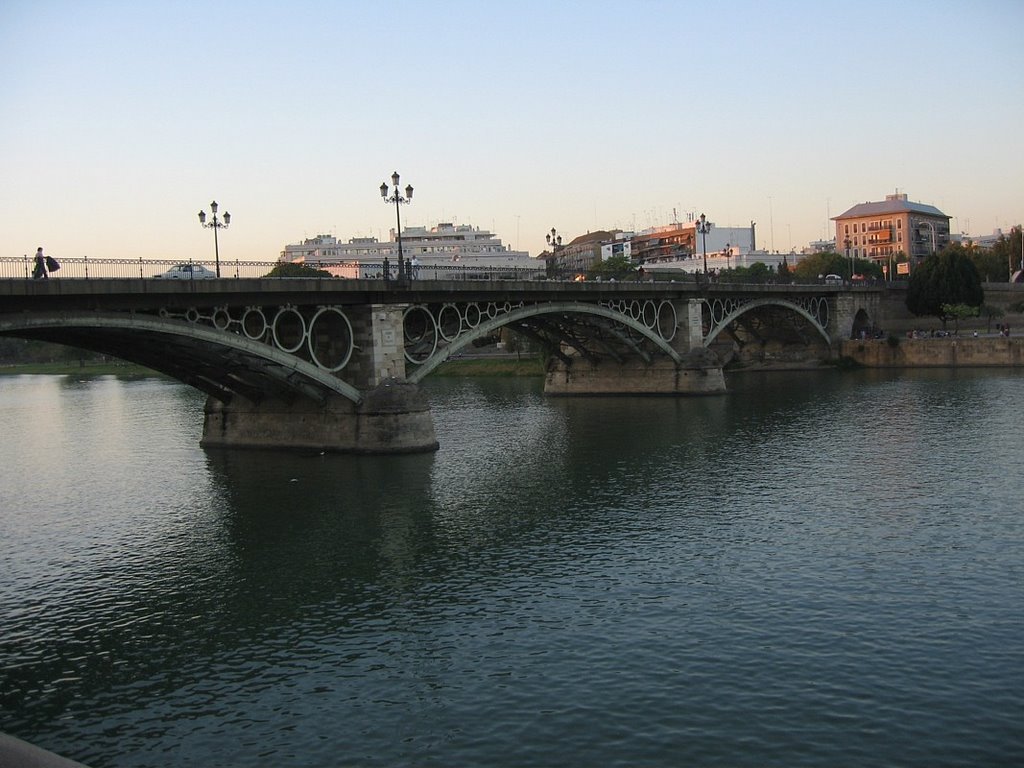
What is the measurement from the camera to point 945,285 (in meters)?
90.9

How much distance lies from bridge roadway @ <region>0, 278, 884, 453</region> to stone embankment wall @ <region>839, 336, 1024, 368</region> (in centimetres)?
2887

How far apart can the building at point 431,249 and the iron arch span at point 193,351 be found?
11793 cm

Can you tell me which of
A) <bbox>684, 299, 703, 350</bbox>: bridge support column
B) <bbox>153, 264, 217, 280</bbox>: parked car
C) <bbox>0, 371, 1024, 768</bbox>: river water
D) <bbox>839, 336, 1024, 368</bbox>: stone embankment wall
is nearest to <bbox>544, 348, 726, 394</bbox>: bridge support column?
<bbox>684, 299, 703, 350</bbox>: bridge support column

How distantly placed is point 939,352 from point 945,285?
1365 cm

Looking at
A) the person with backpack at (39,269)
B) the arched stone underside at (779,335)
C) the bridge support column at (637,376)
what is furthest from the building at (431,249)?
the person with backpack at (39,269)

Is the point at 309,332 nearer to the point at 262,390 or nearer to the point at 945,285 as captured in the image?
the point at 262,390

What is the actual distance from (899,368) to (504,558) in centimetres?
6444

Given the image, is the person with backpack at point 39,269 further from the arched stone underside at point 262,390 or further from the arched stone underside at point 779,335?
the arched stone underside at point 779,335

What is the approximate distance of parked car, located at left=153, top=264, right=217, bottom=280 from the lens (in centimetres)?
3420

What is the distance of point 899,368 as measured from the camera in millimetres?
81062

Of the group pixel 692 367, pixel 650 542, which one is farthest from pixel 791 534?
pixel 692 367

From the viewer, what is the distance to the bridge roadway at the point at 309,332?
31.6 meters

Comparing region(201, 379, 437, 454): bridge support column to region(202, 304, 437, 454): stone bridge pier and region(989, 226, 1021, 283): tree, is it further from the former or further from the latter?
region(989, 226, 1021, 283): tree

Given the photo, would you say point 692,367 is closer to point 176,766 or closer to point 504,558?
point 504,558
